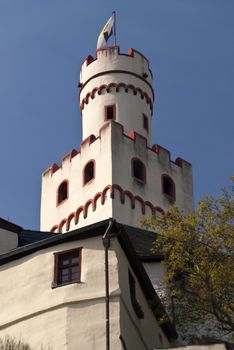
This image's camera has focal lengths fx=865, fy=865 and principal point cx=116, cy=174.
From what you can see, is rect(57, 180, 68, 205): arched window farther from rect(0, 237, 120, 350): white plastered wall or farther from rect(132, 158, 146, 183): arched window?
rect(0, 237, 120, 350): white plastered wall

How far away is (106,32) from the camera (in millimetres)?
60125

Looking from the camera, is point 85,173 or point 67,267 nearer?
point 67,267

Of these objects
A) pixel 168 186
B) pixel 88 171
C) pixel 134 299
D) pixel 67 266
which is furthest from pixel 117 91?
pixel 67 266

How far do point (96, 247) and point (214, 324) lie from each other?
21.2 feet

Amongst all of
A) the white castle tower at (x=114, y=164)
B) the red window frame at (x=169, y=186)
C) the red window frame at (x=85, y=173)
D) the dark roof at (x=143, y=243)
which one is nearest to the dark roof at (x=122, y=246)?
the dark roof at (x=143, y=243)

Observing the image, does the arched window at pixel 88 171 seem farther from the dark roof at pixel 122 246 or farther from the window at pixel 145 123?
the dark roof at pixel 122 246

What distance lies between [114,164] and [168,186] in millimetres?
4337

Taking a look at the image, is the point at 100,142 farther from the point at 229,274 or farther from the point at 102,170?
the point at 229,274

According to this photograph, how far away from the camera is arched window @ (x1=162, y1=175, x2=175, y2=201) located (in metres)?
50.6

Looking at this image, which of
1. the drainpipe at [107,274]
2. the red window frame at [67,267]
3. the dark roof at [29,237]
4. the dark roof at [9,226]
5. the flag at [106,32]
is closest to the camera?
the drainpipe at [107,274]

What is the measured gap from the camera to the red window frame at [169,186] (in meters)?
50.4

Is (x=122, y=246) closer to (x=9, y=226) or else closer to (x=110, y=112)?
(x=9, y=226)

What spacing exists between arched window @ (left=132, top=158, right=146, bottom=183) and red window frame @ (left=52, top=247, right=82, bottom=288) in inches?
979

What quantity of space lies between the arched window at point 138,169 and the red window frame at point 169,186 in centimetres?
158
